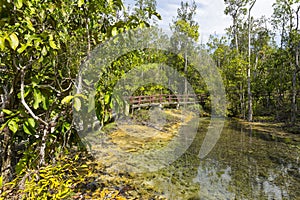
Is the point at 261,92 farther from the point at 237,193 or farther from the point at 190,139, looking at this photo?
the point at 237,193

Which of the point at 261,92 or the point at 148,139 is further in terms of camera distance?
the point at 261,92

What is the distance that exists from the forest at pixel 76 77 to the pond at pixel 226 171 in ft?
3.55

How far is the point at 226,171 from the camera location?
510cm

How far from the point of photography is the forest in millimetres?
1287

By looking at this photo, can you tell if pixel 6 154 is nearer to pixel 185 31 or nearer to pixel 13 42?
pixel 13 42

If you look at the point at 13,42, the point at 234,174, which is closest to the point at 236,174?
the point at 234,174

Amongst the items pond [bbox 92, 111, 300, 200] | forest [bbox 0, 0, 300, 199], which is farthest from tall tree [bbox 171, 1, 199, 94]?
pond [bbox 92, 111, 300, 200]

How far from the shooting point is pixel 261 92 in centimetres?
1534

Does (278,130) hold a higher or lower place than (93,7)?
lower

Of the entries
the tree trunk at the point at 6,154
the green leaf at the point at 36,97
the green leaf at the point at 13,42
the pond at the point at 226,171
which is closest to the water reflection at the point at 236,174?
the pond at the point at 226,171

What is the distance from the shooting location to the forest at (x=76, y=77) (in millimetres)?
1287

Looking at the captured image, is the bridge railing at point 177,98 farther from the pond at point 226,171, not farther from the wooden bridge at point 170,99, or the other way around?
the pond at point 226,171

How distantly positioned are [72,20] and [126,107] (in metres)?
1.20

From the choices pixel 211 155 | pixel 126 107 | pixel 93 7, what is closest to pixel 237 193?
pixel 211 155
